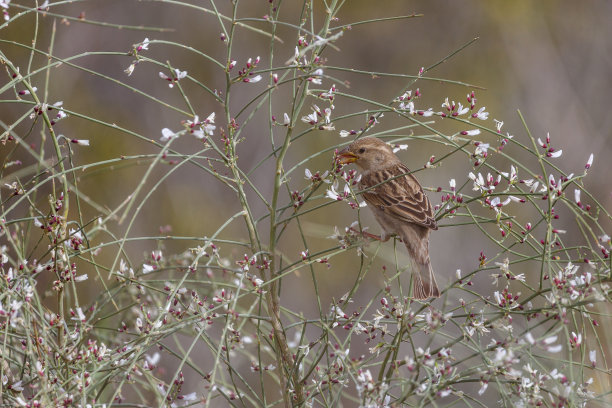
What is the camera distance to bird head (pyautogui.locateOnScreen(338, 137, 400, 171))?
3.96m

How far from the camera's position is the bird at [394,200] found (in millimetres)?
3795

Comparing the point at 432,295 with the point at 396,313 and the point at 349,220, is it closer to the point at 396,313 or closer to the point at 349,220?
the point at 396,313

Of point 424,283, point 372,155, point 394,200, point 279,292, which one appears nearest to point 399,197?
point 394,200

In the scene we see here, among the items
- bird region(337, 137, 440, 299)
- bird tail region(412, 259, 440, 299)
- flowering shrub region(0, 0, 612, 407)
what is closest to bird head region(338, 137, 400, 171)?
bird region(337, 137, 440, 299)

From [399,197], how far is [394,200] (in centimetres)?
3

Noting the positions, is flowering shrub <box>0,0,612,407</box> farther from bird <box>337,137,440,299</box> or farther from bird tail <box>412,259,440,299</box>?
bird <box>337,137,440,299</box>

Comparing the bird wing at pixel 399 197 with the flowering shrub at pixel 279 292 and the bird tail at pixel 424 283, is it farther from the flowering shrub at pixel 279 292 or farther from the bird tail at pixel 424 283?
the flowering shrub at pixel 279 292

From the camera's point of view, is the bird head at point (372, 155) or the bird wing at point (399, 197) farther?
the bird head at point (372, 155)

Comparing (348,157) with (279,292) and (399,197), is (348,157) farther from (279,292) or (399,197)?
(279,292)

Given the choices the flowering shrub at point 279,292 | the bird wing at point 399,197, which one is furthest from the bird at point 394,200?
the flowering shrub at point 279,292

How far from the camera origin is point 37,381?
8.52 ft

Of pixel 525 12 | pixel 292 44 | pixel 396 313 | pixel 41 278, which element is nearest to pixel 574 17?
pixel 525 12

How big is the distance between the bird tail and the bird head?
572mm

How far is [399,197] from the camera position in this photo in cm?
396
